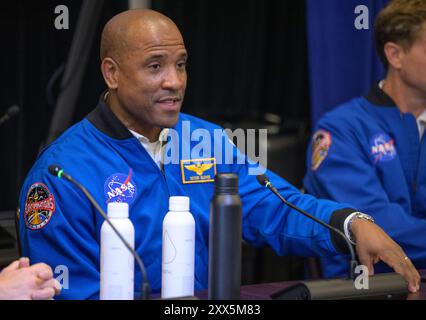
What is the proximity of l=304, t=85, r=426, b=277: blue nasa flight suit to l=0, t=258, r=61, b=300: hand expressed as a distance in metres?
1.52

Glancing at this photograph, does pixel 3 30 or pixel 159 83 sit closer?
pixel 159 83

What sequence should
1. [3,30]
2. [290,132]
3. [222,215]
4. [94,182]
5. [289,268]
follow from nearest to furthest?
1. [222,215]
2. [94,182]
3. [3,30]
4. [289,268]
5. [290,132]

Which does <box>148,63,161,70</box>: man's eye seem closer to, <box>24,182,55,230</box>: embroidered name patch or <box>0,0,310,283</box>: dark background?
<box>24,182,55,230</box>: embroidered name patch

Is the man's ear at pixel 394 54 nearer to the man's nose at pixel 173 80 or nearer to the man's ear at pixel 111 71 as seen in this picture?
the man's nose at pixel 173 80

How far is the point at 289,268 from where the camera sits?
13.9ft

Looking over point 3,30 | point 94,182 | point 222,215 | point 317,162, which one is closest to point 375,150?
point 317,162

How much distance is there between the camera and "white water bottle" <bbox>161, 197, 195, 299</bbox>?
6.90 feet

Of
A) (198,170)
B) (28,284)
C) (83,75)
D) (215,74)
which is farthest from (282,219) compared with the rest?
(215,74)

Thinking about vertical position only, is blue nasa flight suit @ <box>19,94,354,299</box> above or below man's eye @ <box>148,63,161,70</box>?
below

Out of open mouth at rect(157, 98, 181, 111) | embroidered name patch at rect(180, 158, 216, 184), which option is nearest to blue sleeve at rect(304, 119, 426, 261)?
embroidered name patch at rect(180, 158, 216, 184)

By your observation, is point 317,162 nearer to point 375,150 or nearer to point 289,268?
point 375,150

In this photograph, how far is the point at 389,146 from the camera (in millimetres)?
3402

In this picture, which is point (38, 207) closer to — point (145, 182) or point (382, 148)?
point (145, 182)

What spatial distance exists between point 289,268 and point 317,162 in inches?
37.9
